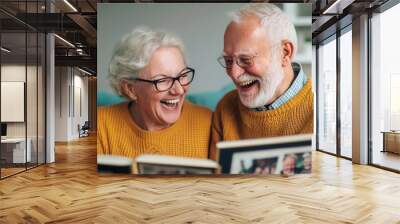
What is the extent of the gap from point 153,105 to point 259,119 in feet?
5.82

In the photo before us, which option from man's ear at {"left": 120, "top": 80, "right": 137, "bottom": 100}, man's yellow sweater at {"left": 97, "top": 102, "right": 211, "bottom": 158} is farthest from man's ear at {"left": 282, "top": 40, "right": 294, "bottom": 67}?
man's ear at {"left": 120, "top": 80, "right": 137, "bottom": 100}

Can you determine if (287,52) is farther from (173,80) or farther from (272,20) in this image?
(173,80)

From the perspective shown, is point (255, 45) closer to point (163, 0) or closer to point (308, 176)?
point (308, 176)

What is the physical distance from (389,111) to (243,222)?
5028mm

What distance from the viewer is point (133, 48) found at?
691 centimetres

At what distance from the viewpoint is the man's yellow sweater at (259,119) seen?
6.77 meters

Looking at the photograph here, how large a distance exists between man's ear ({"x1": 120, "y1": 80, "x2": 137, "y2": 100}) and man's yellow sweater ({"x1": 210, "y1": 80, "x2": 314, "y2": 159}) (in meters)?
1.41

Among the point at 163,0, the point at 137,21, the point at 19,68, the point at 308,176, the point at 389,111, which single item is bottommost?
the point at 308,176

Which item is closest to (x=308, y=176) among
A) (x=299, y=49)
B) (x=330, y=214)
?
(x=299, y=49)

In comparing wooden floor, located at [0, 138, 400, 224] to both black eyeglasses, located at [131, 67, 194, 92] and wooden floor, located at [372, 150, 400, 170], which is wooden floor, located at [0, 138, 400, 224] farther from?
black eyeglasses, located at [131, 67, 194, 92]

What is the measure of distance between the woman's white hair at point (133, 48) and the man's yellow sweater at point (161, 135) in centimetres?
46

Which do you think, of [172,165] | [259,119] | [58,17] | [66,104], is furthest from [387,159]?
[66,104]

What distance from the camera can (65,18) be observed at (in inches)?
348

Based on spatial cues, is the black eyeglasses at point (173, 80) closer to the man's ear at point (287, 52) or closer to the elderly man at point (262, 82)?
the elderly man at point (262, 82)
